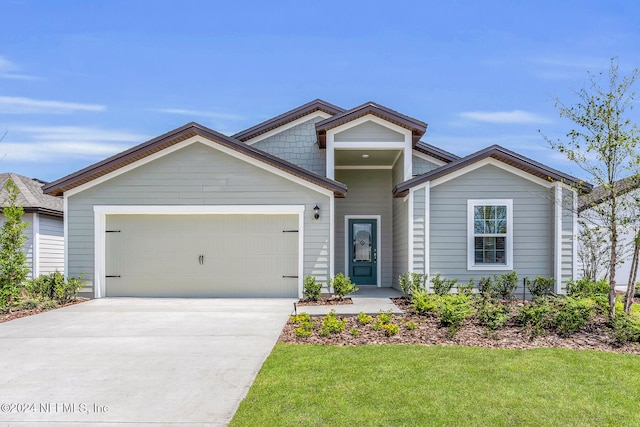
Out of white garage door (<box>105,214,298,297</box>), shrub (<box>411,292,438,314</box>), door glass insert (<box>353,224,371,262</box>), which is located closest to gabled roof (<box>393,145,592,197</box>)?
white garage door (<box>105,214,298,297</box>)

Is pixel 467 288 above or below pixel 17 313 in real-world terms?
above

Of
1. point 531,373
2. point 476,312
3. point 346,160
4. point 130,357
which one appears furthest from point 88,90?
point 531,373

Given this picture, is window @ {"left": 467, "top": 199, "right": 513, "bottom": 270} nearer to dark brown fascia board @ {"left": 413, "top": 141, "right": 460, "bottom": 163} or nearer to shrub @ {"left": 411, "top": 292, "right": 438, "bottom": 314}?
dark brown fascia board @ {"left": 413, "top": 141, "right": 460, "bottom": 163}

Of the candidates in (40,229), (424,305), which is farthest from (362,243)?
(40,229)

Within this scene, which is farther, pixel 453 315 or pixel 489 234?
pixel 489 234

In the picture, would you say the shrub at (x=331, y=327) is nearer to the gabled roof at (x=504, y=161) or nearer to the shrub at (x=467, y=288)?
→ the shrub at (x=467, y=288)

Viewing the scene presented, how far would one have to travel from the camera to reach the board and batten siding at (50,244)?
16.8 metres

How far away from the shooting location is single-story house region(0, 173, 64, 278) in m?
16.3

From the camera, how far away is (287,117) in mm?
15453

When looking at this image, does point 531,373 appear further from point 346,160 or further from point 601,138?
point 346,160

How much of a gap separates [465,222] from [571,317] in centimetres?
495

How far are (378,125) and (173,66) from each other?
6346 millimetres

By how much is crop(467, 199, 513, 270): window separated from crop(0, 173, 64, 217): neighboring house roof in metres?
13.1

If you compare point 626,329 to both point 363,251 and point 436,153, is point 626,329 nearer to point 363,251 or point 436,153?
point 436,153
